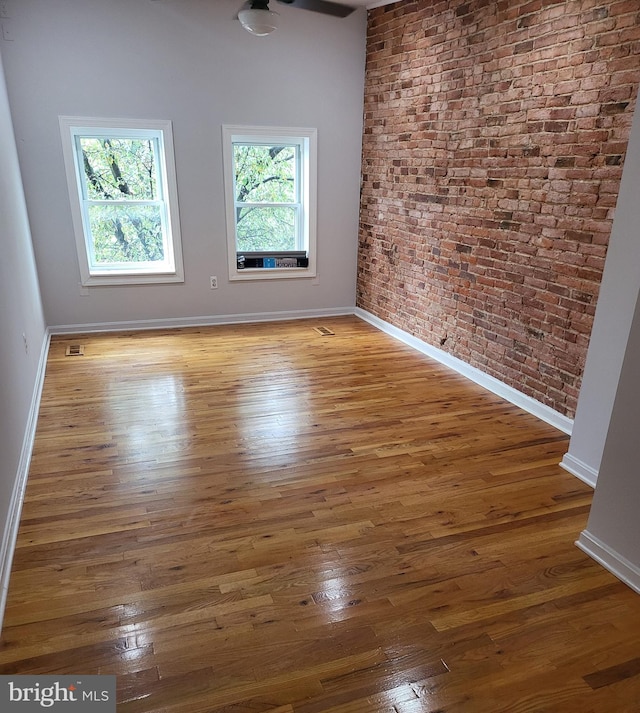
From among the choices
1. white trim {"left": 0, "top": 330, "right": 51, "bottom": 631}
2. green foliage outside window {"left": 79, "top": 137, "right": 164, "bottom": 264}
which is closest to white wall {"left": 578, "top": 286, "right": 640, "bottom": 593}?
white trim {"left": 0, "top": 330, "right": 51, "bottom": 631}

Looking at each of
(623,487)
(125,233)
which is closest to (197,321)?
(125,233)

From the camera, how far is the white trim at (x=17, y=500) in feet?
6.28

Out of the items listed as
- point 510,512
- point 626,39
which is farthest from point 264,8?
point 510,512

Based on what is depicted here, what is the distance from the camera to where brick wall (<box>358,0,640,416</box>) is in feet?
9.39

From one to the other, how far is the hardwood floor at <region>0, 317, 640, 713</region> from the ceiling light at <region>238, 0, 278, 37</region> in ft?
8.58

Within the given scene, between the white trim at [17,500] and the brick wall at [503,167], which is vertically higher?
the brick wall at [503,167]

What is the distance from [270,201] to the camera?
529cm

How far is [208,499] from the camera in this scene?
2480 mm

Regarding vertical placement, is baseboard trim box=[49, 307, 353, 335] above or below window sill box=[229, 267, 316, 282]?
below

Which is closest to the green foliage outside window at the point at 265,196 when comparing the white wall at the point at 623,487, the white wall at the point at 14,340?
the white wall at the point at 14,340

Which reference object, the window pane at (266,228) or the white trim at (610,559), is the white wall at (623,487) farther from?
the window pane at (266,228)

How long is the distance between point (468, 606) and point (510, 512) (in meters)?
0.66

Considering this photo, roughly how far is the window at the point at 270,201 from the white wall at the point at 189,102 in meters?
0.10

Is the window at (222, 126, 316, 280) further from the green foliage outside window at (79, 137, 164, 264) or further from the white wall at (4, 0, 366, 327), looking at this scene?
the green foliage outside window at (79, 137, 164, 264)
